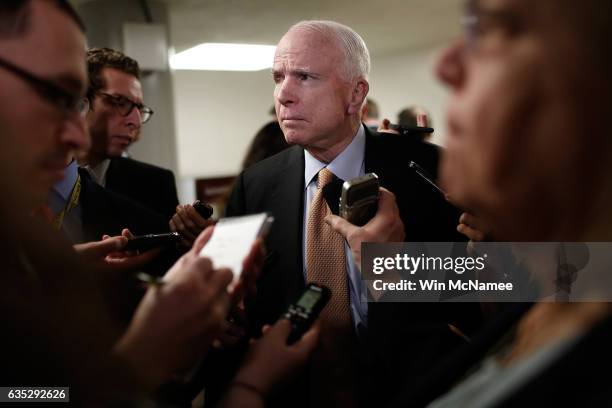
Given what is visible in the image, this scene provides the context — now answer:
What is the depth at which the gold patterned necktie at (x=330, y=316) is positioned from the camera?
99 centimetres

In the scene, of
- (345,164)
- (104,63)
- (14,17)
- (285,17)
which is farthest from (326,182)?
(285,17)

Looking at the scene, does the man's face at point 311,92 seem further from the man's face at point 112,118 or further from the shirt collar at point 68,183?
the man's face at point 112,118

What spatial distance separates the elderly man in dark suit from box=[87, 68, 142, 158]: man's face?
2.26 ft

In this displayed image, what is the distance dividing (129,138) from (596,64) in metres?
1.99

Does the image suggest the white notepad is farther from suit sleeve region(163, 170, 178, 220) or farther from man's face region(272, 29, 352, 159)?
suit sleeve region(163, 170, 178, 220)

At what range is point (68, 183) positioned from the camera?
1503mm

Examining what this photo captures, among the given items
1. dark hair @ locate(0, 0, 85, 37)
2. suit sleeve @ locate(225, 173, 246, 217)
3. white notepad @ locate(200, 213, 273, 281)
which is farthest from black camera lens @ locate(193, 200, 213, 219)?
dark hair @ locate(0, 0, 85, 37)

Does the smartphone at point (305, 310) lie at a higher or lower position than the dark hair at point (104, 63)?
lower

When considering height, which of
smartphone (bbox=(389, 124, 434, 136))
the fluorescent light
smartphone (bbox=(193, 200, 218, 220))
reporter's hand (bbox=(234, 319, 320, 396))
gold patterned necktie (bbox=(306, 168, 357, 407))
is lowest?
gold patterned necktie (bbox=(306, 168, 357, 407))

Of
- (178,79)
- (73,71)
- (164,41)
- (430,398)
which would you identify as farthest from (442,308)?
(178,79)

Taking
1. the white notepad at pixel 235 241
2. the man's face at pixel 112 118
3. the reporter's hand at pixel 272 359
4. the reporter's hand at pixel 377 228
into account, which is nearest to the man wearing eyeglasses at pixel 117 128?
the man's face at pixel 112 118

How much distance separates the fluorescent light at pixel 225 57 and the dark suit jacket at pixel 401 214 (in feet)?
16.9

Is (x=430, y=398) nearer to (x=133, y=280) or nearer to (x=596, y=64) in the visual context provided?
(x=596, y=64)

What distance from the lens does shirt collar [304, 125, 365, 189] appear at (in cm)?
160
